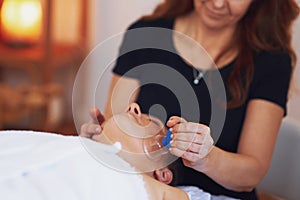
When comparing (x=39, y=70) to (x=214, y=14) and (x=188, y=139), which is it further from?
(x=188, y=139)

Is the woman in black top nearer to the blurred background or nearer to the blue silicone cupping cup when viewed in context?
the blue silicone cupping cup

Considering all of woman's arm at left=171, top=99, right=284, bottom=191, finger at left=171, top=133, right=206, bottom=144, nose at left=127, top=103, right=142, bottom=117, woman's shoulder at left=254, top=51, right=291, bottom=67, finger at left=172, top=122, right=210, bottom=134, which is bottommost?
woman's arm at left=171, top=99, right=284, bottom=191

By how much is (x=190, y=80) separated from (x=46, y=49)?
1.49m

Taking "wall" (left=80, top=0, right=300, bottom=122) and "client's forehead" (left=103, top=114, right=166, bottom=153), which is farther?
"wall" (left=80, top=0, right=300, bottom=122)

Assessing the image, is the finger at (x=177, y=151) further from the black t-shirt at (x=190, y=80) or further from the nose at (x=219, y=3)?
the nose at (x=219, y=3)

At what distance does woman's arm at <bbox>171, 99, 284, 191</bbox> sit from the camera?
3.55 feet

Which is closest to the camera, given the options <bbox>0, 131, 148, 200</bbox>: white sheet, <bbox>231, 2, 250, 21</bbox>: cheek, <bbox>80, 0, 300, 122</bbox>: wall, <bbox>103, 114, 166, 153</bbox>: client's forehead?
<bbox>0, 131, 148, 200</bbox>: white sheet

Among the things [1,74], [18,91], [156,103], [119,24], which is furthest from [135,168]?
[1,74]

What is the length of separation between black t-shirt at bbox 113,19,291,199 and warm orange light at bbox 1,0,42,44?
142 centimetres

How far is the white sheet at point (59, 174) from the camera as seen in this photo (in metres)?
0.85

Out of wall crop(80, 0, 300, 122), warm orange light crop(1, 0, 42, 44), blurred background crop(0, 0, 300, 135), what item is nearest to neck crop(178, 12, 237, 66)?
wall crop(80, 0, 300, 122)

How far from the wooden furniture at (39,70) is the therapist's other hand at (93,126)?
1.54 metres

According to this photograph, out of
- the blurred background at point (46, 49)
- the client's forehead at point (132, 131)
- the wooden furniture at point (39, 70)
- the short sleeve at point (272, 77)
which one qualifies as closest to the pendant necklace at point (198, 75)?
the short sleeve at point (272, 77)

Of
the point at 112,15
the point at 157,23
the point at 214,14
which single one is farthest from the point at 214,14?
the point at 112,15
